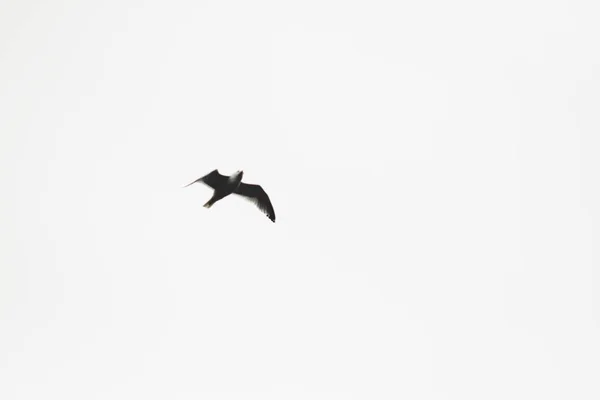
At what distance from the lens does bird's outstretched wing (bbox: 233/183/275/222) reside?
84.9 ft

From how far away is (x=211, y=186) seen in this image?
77.6 feet

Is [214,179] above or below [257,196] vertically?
below

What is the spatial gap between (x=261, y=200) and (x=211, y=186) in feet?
9.21

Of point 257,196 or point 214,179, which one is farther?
point 257,196

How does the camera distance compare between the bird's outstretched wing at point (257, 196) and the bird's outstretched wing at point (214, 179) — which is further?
the bird's outstretched wing at point (257, 196)

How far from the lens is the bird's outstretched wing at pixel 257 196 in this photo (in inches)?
1019

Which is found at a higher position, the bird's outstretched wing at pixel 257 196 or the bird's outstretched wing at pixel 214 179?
the bird's outstretched wing at pixel 257 196

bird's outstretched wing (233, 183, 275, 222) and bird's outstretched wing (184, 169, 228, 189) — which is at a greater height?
bird's outstretched wing (233, 183, 275, 222)

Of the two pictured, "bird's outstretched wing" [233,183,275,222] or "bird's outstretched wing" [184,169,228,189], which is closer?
"bird's outstretched wing" [184,169,228,189]

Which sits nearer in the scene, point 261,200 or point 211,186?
point 211,186

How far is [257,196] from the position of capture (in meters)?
26.0

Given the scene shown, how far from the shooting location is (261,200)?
2606 centimetres
